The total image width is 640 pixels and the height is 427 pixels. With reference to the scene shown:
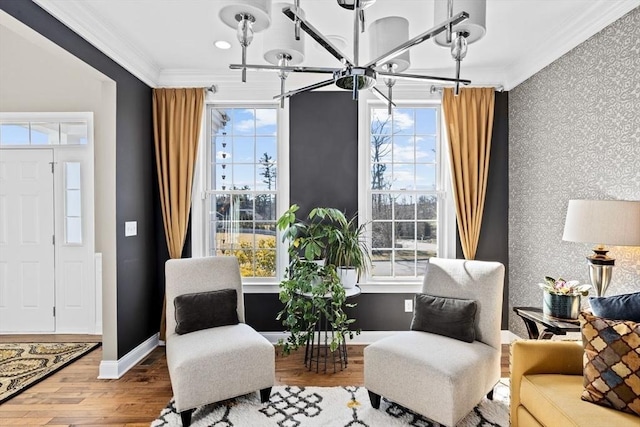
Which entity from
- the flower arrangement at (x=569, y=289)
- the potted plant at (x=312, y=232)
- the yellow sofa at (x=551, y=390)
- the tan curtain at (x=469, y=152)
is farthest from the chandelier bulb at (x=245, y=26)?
the tan curtain at (x=469, y=152)

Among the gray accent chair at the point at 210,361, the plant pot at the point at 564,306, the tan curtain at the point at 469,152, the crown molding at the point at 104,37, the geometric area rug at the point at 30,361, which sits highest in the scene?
the crown molding at the point at 104,37

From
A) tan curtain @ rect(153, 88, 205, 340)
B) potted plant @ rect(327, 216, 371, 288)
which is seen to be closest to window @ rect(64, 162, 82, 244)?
tan curtain @ rect(153, 88, 205, 340)

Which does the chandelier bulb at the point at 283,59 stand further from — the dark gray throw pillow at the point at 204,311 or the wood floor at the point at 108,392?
the wood floor at the point at 108,392

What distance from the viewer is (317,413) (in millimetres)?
2389

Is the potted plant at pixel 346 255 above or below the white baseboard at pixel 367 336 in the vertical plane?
above

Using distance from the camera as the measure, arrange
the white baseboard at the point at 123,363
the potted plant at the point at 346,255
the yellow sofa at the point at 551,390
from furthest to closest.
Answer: the potted plant at the point at 346,255 → the white baseboard at the point at 123,363 → the yellow sofa at the point at 551,390

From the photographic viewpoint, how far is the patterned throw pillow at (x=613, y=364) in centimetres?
156

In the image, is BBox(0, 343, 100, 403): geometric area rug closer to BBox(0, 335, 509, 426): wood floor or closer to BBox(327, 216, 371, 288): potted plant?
BBox(0, 335, 509, 426): wood floor

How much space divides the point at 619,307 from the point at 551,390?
521mm

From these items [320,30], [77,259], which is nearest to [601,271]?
[320,30]

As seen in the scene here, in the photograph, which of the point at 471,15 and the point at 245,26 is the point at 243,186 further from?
the point at 471,15

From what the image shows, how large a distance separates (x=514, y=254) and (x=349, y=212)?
5.43 feet

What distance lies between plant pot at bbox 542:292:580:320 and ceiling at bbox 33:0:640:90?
1.80 meters

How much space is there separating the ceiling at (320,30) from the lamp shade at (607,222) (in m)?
1.22
